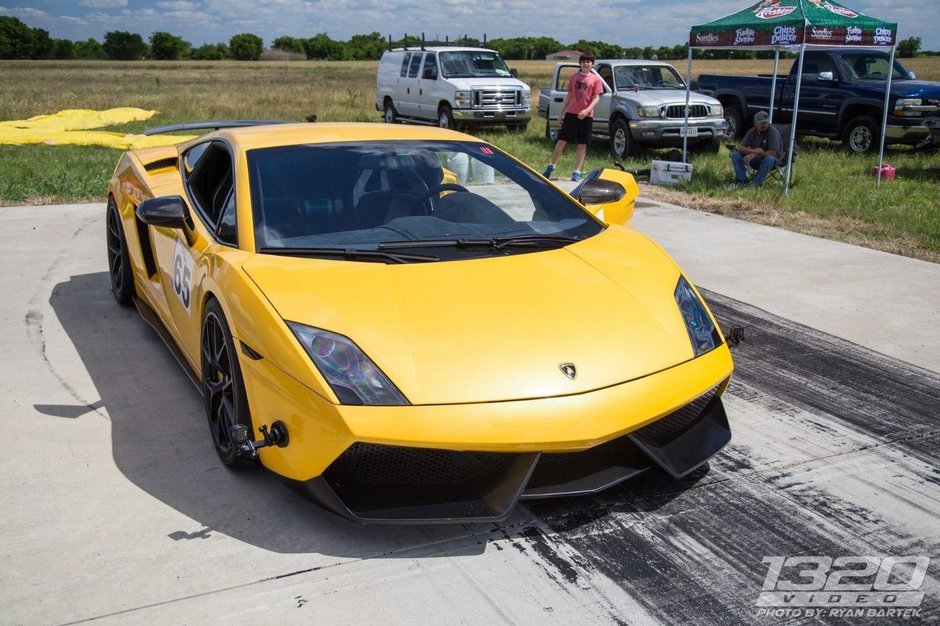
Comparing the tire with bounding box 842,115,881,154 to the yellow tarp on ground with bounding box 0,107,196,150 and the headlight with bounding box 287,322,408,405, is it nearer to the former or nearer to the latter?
the yellow tarp on ground with bounding box 0,107,196,150

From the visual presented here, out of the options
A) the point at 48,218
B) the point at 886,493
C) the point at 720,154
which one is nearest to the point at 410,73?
the point at 720,154

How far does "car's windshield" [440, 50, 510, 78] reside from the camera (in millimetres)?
20344

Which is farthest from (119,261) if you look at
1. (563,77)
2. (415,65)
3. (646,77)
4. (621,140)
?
(415,65)

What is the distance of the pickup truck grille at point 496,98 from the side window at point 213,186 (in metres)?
14.9

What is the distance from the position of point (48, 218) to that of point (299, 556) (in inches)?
301

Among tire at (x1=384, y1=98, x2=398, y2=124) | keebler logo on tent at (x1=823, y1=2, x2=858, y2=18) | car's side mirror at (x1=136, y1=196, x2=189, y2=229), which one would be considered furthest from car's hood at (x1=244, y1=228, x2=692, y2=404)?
tire at (x1=384, y1=98, x2=398, y2=124)

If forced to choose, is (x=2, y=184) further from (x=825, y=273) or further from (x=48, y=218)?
(x=825, y=273)

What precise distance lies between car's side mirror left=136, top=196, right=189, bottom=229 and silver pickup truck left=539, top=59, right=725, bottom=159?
1136 cm

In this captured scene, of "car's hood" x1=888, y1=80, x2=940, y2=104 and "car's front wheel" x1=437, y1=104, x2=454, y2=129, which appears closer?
"car's hood" x1=888, y1=80, x2=940, y2=104

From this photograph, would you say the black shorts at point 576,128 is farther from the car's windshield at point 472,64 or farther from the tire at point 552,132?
the car's windshield at point 472,64

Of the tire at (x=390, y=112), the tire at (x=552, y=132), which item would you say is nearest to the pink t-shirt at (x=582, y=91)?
the tire at (x=552, y=132)

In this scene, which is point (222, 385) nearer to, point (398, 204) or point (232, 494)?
point (232, 494)

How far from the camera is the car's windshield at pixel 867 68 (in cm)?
1616

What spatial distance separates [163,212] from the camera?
162 inches
